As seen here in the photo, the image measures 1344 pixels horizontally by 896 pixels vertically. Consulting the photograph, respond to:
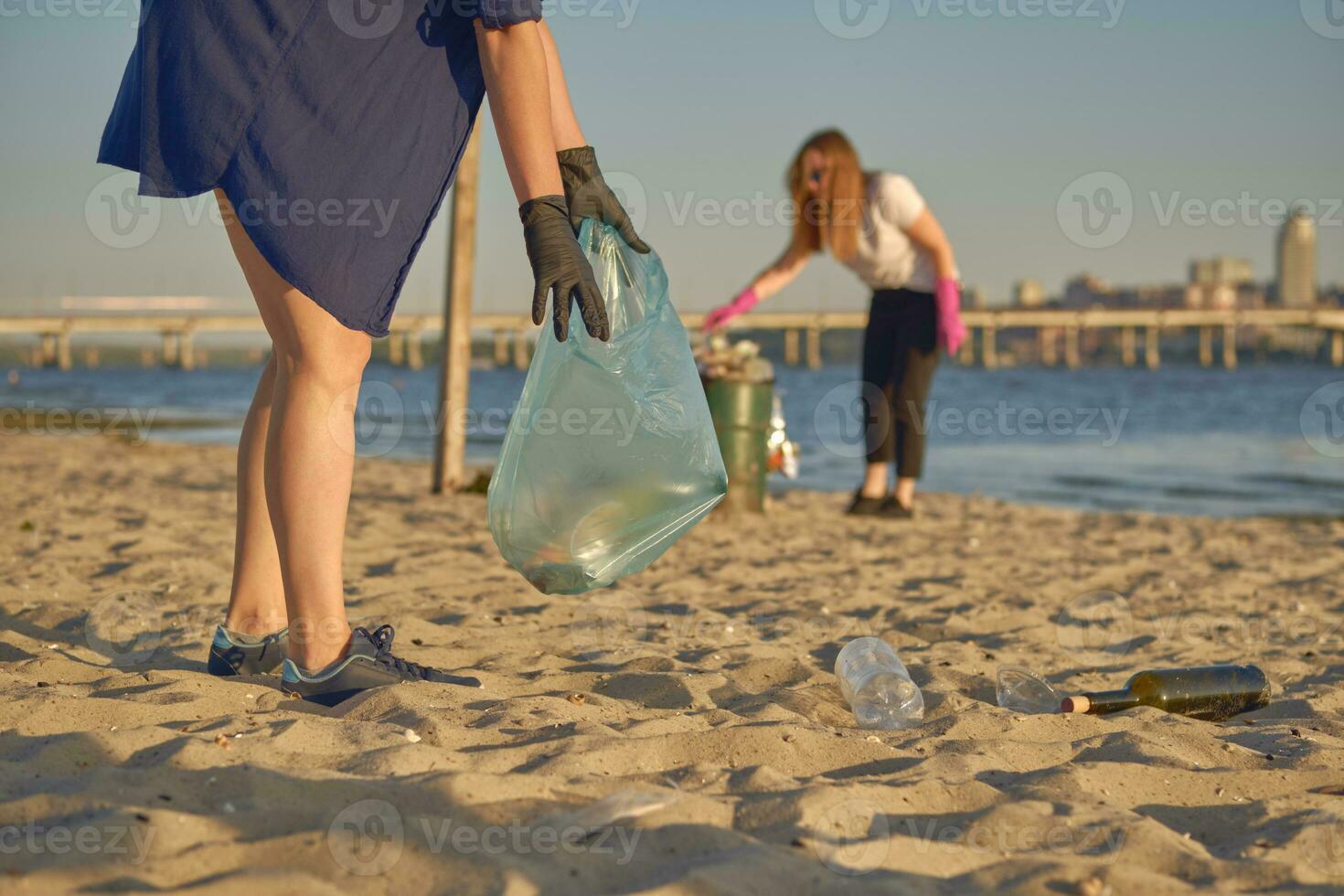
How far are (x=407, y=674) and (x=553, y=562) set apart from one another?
0.37 m

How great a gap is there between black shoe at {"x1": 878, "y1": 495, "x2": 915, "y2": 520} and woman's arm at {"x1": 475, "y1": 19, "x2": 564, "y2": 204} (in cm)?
427

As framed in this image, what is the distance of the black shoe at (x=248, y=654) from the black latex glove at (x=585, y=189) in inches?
40.3

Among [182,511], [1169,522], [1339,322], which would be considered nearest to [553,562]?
[182,511]

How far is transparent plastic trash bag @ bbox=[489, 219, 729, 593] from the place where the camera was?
89.6 inches

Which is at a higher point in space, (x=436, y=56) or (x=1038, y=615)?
(x=436, y=56)

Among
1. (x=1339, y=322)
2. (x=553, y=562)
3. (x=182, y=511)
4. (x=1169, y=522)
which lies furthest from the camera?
(x=1339, y=322)

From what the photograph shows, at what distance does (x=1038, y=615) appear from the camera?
364 centimetres

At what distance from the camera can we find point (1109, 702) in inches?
98.7

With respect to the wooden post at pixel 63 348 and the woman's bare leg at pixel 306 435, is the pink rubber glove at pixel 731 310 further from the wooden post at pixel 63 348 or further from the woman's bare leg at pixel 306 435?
the wooden post at pixel 63 348

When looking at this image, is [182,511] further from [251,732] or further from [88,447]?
[88,447]
